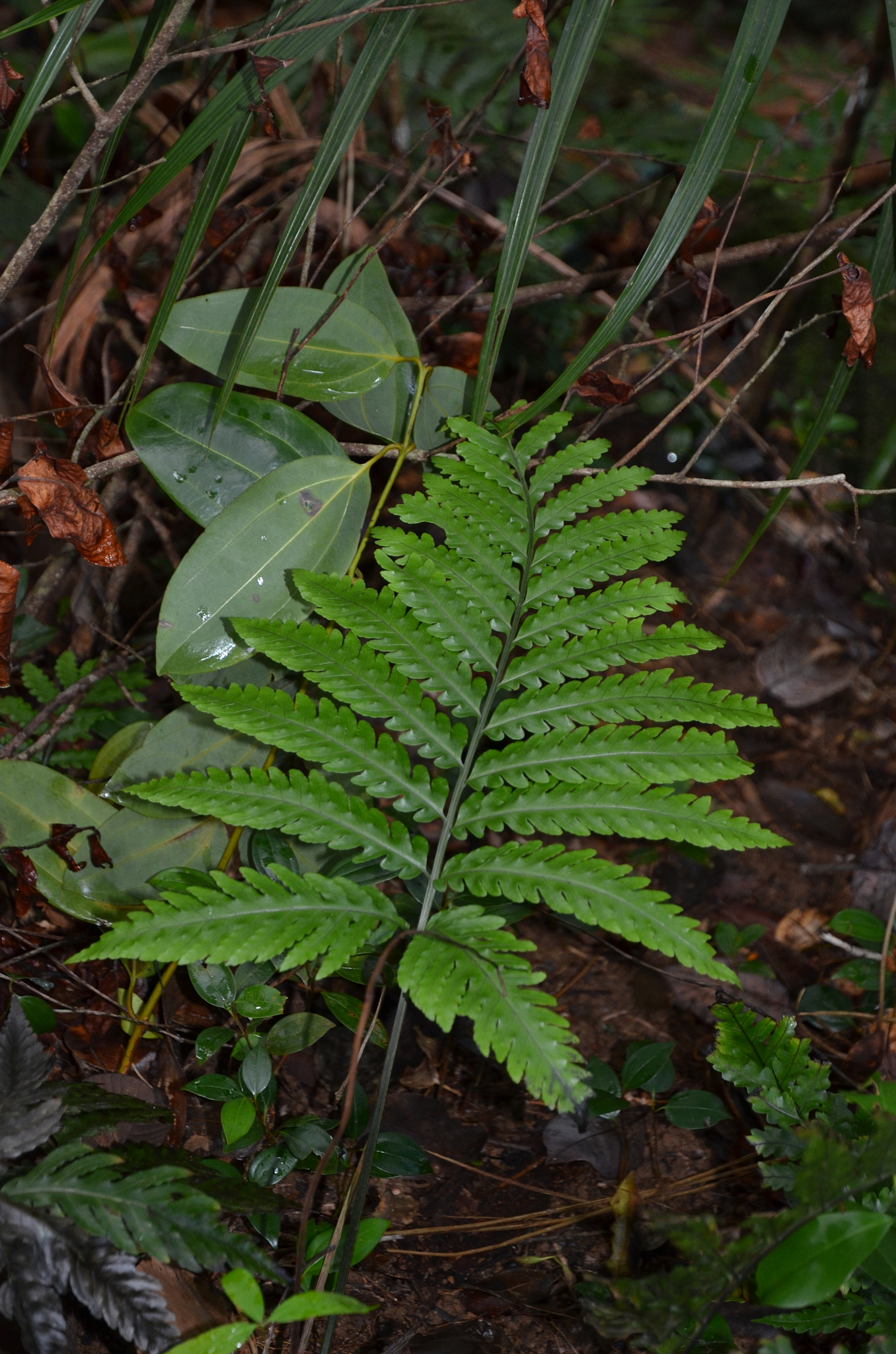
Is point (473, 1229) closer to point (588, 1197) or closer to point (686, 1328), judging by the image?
point (588, 1197)

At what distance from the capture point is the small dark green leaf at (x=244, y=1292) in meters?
0.92

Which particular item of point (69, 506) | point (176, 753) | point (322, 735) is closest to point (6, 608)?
point (69, 506)

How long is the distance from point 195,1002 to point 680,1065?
0.86 m

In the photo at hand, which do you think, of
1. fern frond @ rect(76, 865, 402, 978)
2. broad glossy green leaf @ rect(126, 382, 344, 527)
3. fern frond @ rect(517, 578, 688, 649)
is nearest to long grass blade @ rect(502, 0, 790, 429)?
fern frond @ rect(517, 578, 688, 649)

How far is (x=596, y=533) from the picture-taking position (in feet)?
4.41

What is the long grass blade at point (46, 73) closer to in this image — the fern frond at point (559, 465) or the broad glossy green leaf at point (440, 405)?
the broad glossy green leaf at point (440, 405)

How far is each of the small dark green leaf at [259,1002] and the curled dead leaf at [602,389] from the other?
1.09 metres

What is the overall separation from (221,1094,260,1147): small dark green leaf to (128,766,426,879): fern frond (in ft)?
1.36

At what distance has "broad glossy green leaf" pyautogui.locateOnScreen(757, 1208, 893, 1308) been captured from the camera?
0.93 m

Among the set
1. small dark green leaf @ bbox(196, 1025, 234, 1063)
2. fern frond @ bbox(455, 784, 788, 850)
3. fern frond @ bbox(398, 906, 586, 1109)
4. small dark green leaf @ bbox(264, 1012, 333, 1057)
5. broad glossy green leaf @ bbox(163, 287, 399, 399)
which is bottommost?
small dark green leaf @ bbox(264, 1012, 333, 1057)

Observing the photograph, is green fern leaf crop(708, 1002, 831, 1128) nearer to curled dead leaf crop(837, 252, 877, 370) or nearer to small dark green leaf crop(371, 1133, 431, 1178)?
small dark green leaf crop(371, 1133, 431, 1178)

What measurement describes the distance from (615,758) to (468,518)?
426 mm

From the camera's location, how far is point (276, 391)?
1.47 m

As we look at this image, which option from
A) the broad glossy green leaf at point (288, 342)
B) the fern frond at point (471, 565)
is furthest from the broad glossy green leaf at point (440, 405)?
the fern frond at point (471, 565)
